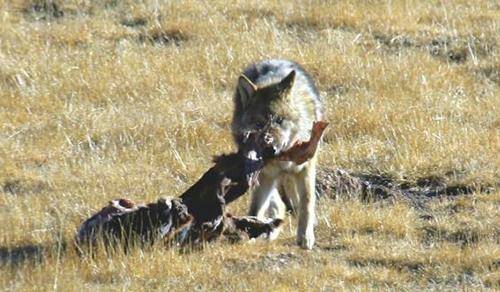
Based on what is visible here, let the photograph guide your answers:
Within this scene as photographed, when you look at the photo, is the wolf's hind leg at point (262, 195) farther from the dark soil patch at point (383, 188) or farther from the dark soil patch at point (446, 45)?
the dark soil patch at point (446, 45)

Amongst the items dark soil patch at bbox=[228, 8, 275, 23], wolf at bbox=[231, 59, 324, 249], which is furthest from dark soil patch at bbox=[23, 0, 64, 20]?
wolf at bbox=[231, 59, 324, 249]

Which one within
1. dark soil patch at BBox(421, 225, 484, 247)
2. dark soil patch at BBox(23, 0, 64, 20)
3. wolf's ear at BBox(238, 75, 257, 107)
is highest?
wolf's ear at BBox(238, 75, 257, 107)

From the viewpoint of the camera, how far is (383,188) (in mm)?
9812

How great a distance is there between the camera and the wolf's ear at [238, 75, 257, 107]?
8.40m

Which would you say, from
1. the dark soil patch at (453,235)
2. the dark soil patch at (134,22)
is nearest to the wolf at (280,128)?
the dark soil patch at (453,235)

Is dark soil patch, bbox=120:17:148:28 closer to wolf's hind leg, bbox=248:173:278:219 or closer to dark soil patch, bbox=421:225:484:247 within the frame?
wolf's hind leg, bbox=248:173:278:219

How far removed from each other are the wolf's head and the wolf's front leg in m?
0.36

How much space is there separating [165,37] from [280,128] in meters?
5.72

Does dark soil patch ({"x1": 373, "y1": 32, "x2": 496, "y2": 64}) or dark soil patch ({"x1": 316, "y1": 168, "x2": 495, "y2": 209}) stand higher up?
dark soil patch ({"x1": 373, "y1": 32, "x2": 496, "y2": 64})

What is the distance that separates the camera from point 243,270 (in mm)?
7855

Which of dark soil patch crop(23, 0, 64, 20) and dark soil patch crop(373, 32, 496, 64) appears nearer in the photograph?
dark soil patch crop(373, 32, 496, 64)

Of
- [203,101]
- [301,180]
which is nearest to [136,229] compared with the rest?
[301,180]

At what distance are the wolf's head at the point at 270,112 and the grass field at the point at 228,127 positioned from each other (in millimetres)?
803

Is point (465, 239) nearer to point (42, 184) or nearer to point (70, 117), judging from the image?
point (42, 184)
